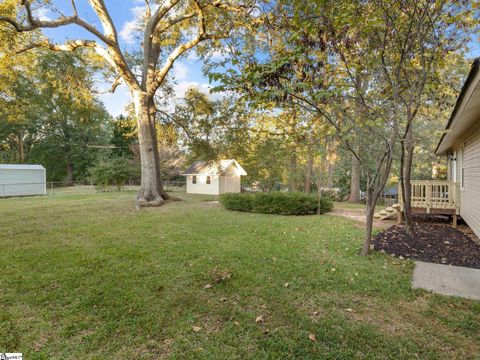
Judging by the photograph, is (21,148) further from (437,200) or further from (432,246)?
(432,246)

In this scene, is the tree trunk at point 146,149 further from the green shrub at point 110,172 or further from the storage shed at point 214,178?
the green shrub at point 110,172

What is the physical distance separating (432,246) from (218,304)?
509cm

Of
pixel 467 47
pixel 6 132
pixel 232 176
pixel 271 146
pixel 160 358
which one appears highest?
pixel 6 132

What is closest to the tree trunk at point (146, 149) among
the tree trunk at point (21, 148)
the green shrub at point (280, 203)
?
the green shrub at point (280, 203)

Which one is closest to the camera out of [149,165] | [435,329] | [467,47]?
[435,329]

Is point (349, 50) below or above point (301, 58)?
above

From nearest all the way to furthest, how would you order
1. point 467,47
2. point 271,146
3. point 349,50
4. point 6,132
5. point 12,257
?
point 12,257, point 349,50, point 467,47, point 271,146, point 6,132

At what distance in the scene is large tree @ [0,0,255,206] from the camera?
28.8ft

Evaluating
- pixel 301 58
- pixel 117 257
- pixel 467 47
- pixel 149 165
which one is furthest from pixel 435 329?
pixel 149 165

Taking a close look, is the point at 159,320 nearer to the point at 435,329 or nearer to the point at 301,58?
the point at 435,329

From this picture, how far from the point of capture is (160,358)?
7.27 feet

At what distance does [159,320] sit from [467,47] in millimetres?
8563

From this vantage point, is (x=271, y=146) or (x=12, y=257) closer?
(x=12, y=257)

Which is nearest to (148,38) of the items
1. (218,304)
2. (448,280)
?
(218,304)
